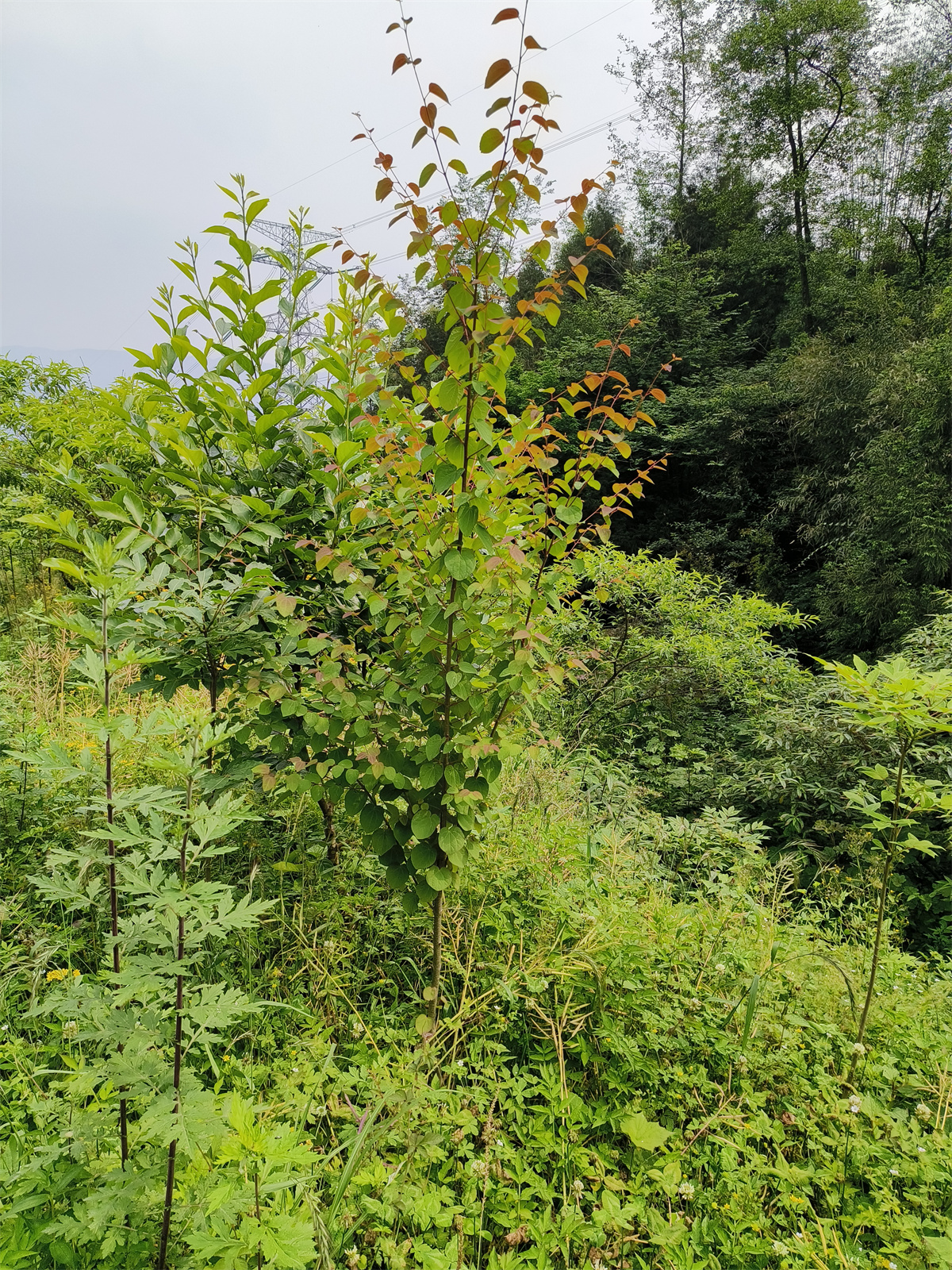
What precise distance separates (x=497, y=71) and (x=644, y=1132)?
89.4 inches

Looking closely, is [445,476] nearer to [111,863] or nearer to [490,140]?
[490,140]

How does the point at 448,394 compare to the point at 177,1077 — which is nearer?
the point at 177,1077

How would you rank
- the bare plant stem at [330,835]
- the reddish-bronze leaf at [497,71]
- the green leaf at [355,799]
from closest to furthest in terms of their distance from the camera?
the reddish-bronze leaf at [497,71] < the green leaf at [355,799] < the bare plant stem at [330,835]

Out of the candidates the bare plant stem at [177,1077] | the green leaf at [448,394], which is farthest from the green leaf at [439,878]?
the green leaf at [448,394]

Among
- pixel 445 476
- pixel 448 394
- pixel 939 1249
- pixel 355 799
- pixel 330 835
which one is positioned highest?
pixel 448 394

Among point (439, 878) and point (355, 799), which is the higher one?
point (355, 799)

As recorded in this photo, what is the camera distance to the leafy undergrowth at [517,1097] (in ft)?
3.47

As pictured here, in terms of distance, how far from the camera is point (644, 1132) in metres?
1.43

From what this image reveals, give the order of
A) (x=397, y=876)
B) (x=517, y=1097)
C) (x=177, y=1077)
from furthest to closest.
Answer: (x=397, y=876) < (x=517, y=1097) < (x=177, y=1077)

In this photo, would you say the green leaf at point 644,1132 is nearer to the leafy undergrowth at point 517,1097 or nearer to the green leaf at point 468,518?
the leafy undergrowth at point 517,1097

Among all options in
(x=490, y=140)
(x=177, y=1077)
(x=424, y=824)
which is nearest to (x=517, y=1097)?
(x=424, y=824)

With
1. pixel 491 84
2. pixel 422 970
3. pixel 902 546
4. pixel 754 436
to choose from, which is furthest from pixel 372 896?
pixel 754 436

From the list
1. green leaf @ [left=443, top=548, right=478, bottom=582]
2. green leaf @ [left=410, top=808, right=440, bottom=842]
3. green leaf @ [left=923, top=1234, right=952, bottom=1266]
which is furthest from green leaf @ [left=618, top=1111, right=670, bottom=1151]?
green leaf @ [left=443, top=548, right=478, bottom=582]

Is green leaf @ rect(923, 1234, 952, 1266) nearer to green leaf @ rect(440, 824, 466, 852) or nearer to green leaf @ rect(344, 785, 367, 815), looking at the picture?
green leaf @ rect(440, 824, 466, 852)
